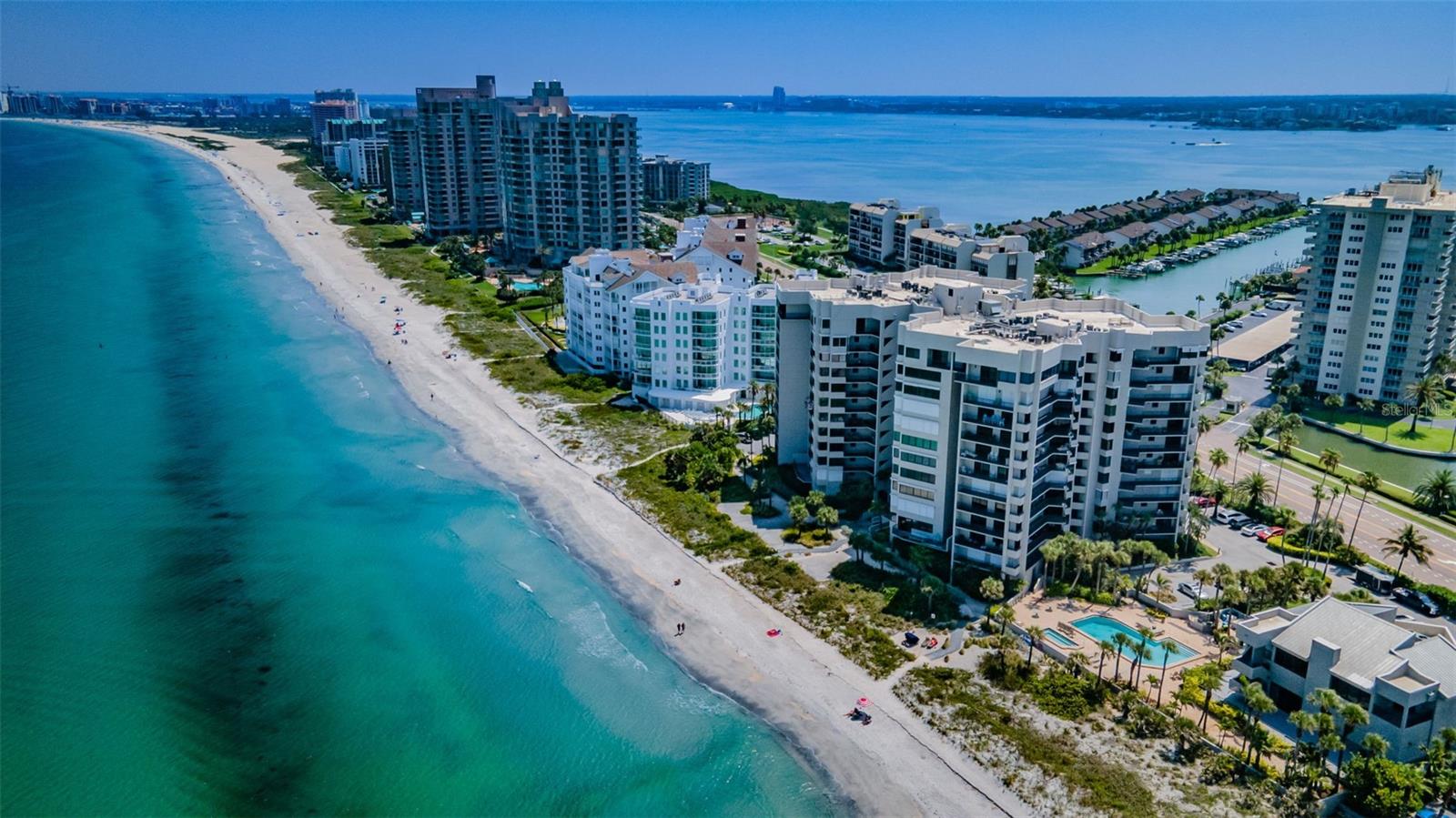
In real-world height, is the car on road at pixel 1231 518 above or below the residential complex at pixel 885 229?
below

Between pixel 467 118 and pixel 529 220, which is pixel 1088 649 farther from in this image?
pixel 467 118

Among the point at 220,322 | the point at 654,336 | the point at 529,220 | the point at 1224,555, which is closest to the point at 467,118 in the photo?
the point at 529,220

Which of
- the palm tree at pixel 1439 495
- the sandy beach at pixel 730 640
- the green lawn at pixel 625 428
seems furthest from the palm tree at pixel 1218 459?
the green lawn at pixel 625 428

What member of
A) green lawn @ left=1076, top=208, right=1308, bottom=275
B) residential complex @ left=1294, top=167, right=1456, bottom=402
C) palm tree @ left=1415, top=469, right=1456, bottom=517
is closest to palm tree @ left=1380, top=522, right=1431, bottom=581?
palm tree @ left=1415, top=469, right=1456, bottom=517

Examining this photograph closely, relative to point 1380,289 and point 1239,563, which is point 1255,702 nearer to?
point 1239,563

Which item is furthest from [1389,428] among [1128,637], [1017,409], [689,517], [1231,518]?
[689,517]

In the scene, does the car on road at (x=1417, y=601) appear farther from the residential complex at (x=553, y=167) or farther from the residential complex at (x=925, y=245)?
the residential complex at (x=553, y=167)
